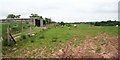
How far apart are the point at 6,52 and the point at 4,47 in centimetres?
158

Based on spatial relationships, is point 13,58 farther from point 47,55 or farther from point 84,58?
point 84,58

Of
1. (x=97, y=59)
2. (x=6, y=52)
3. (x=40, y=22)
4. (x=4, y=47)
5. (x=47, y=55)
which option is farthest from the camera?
(x=40, y=22)

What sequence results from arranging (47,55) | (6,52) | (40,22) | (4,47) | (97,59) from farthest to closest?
(40,22), (4,47), (6,52), (47,55), (97,59)

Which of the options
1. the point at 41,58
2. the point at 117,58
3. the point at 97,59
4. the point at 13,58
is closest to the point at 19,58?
the point at 13,58

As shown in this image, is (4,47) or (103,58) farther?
(4,47)

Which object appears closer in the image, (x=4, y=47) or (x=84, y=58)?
(x=84, y=58)

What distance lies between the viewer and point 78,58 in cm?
1208

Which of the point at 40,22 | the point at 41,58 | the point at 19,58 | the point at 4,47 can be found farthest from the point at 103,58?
the point at 40,22

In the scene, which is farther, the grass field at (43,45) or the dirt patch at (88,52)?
the grass field at (43,45)

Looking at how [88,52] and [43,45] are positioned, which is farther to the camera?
[43,45]

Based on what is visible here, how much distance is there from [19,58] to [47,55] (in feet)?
5.29

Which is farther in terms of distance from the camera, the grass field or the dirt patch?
the grass field

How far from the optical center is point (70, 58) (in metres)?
12.0

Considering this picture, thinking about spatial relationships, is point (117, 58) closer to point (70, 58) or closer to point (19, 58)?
point (70, 58)
